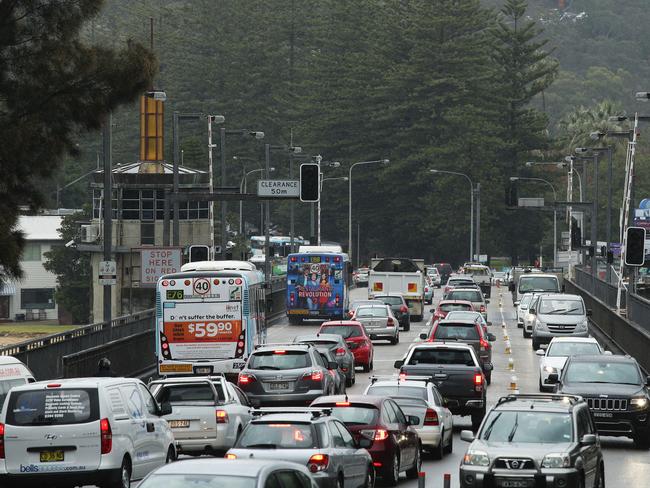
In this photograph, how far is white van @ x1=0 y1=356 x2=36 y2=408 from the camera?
22.0 m

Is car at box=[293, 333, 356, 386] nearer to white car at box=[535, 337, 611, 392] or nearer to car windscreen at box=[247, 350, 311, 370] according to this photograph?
white car at box=[535, 337, 611, 392]

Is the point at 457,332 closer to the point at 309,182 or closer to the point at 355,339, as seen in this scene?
the point at 355,339

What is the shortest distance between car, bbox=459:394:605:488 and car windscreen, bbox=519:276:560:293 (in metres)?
47.6

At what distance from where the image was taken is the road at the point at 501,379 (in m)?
22.8

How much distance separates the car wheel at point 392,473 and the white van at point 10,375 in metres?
5.86

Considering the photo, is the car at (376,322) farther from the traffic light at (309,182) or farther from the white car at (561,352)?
the white car at (561,352)

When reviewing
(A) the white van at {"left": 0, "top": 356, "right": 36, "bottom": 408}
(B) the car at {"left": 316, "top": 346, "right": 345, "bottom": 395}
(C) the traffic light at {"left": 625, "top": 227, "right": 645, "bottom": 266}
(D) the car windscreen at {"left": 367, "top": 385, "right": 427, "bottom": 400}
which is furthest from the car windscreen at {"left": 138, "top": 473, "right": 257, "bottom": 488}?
(C) the traffic light at {"left": 625, "top": 227, "right": 645, "bottom": 266}

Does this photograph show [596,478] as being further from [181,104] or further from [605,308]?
[181,104]

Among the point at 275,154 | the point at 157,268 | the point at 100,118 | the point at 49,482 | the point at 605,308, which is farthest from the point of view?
the point at 275,154

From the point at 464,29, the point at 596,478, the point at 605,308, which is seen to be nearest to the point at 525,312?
the point at 605,308

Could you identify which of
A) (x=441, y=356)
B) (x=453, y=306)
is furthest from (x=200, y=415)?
(x=453, y=306)

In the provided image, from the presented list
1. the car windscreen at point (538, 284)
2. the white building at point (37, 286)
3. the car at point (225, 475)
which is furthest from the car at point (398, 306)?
the white building at point (37, 286)

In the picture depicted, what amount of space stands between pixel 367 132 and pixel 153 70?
116 metres

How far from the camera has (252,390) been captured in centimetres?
2878
